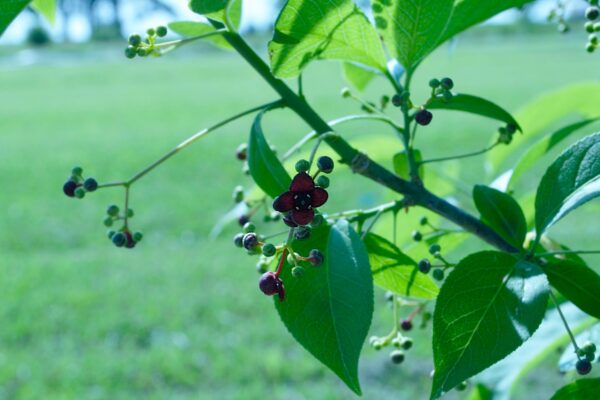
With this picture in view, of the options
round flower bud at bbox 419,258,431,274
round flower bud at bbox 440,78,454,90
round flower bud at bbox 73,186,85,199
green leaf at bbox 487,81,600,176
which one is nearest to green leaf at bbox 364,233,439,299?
round flower bud at bbox 419,258,431,274

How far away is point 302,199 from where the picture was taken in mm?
479

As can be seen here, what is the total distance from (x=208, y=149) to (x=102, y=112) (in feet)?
18.8

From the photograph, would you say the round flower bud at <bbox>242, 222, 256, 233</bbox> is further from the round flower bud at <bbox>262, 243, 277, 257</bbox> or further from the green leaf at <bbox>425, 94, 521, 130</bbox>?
the green leaf at <bbox>425, 94, 521, 130</bbox>

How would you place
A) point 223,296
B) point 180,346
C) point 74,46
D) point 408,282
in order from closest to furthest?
point 408,282
point 180,346
point 223,296
point 74,46

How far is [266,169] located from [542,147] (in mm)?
354

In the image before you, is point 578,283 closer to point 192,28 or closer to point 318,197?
point 318,197

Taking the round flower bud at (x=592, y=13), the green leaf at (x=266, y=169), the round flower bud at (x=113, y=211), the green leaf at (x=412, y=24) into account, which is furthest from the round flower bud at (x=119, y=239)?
the round flower bud at (x=592, y=13)

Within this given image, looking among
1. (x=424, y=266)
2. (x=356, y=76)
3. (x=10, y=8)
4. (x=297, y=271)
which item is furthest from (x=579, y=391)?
(x=10, y=8)

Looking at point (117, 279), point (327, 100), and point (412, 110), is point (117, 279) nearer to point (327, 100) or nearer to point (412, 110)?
point (412, 110)

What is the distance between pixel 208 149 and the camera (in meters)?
10.6

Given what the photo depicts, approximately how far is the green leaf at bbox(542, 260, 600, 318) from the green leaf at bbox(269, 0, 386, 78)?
0.73 feet

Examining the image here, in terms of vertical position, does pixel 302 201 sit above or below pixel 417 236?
above

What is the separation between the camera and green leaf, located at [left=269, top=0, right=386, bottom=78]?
21.2 inches

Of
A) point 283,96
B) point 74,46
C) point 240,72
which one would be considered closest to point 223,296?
point 283,96
